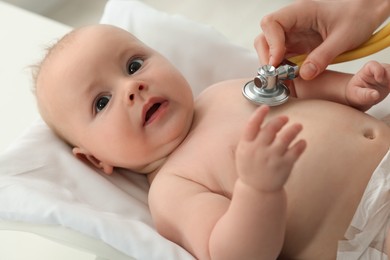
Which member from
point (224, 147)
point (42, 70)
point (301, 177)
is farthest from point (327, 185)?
point (42, 70)

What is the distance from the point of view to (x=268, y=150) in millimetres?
594

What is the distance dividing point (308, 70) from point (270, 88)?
6 cm

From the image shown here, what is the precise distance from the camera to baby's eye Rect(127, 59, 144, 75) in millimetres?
895

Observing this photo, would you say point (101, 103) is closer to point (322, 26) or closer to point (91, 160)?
point (91, 160)

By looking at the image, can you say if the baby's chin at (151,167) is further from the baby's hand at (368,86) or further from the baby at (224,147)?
the baby's hand at (368,86)

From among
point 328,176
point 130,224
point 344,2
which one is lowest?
point 130,224

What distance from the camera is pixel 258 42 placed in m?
0.93

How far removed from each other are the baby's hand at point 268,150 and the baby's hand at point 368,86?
28 centimetres

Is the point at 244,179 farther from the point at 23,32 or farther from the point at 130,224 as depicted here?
the point at 23,32

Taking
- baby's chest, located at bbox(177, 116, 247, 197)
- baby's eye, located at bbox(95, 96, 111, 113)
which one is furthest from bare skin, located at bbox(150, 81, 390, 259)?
baby's eye, located at bbox(95, 96, 111, 113)

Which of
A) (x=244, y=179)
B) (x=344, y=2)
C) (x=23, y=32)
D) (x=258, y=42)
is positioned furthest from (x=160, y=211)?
(x=23, y=32)

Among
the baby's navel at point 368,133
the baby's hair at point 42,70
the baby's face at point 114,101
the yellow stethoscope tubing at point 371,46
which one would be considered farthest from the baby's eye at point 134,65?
the baby's navel at point 368,133

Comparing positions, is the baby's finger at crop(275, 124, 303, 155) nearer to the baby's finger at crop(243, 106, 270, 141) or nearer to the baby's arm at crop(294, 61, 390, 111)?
the baby's finger at crop(243, 106, 270, 141)

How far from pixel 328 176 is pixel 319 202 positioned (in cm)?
4
